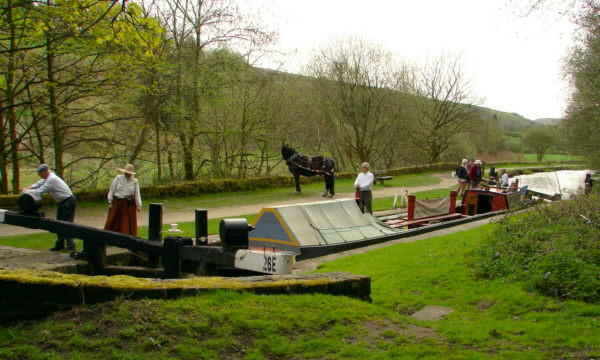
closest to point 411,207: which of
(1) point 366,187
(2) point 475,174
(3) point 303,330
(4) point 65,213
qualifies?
(1) point 366,187

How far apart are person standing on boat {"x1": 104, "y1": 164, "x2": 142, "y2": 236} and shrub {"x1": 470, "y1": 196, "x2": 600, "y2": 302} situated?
7023 millimetres

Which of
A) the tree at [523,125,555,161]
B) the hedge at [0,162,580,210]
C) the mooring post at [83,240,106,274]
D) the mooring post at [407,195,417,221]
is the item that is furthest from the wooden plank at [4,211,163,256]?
the tree at [523,125,555,161]

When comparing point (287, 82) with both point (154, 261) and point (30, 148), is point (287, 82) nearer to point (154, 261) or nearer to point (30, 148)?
point (30, 148)

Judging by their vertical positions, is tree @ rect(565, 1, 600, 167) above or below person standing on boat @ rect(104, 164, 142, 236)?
above

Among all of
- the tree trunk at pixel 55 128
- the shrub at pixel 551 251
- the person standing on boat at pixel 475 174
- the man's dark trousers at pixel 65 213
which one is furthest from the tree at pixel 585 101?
the tree trunk at pixel 55 128

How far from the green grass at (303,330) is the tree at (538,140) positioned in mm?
73360

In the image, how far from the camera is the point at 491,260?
24.6 ft

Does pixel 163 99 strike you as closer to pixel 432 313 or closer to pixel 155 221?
pixel 155 221

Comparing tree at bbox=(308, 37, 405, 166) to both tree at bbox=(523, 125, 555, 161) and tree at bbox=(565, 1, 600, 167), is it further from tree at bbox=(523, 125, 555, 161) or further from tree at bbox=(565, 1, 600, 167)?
tree at bbox=(523, 125, 555, 161)

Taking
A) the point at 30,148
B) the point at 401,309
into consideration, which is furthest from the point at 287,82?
the point at 401,309

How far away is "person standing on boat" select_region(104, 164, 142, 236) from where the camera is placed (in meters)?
9.99

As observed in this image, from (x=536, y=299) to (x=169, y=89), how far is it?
64.2ft

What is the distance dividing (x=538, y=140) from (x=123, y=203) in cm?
7392

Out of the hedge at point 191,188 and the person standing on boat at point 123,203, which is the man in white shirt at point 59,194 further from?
the hedge at point 191,188
